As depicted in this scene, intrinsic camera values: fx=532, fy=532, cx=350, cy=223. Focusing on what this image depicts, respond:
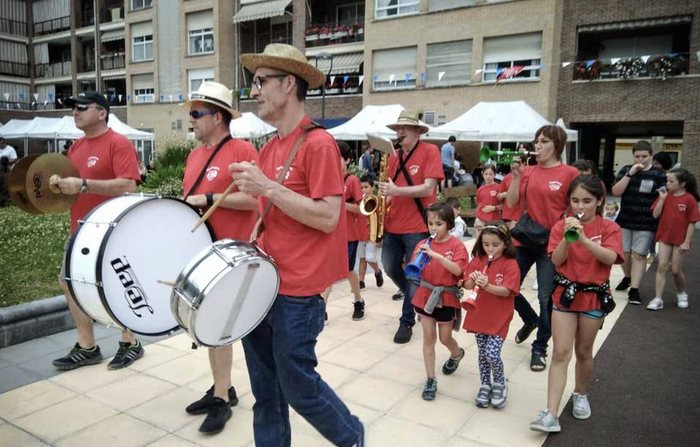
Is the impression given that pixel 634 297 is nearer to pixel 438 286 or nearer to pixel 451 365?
pixel 451 365

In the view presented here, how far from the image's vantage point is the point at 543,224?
14.3 feet

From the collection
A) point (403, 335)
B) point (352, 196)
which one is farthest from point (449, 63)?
point (403, 335)

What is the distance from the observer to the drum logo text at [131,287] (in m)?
2.78

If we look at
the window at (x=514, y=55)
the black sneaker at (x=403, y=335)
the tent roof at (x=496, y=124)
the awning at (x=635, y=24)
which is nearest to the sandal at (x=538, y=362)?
the black sneaker at (x=403, y=335)

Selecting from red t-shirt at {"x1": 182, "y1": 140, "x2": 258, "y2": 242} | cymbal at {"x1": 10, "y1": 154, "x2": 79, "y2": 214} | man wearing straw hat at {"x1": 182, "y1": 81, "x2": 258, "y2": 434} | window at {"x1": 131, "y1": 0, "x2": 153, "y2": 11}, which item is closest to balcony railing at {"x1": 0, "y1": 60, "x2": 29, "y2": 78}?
window at {"x1": 131, "y1": 0, "x2": 153, "y2": 11}

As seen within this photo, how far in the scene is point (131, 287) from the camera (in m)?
2.81

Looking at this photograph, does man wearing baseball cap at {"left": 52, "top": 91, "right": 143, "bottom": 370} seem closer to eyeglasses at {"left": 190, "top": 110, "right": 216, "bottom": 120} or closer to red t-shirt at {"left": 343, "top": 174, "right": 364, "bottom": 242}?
eyeglasses at {"left": 190, "top": 110, "right": 216, "bottom": 120}

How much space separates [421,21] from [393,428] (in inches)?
918

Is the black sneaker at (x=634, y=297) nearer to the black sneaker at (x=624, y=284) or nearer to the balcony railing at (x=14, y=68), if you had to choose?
the black sneaker at (x=624, y=284)

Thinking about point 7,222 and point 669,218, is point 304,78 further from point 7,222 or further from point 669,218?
point 7,222

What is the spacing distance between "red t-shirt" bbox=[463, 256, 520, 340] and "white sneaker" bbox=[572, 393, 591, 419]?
24.8 inches

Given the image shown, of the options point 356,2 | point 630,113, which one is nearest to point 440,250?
point 630,113

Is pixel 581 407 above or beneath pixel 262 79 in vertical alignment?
beneath

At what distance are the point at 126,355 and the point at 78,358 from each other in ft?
1.19
